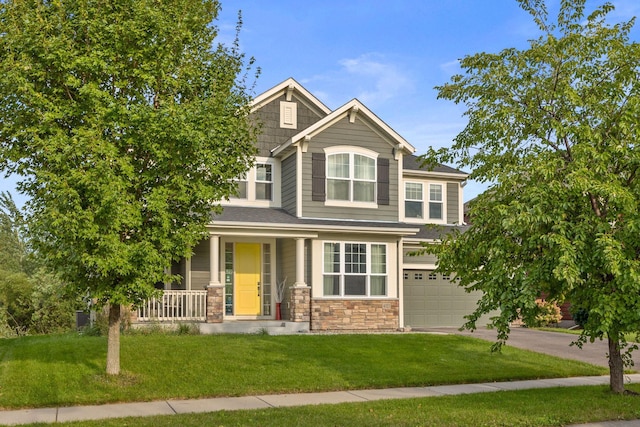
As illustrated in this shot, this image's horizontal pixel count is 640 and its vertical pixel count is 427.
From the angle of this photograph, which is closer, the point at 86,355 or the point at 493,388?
the point at 493,388

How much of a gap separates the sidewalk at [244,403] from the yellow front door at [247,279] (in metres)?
9.82

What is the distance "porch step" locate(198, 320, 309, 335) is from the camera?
18.9 meters

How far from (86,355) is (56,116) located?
556cm

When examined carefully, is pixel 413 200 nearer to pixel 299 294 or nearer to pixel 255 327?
pixel 299 294

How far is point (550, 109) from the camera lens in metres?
10.5

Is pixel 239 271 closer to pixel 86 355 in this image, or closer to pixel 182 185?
pixel 86 355

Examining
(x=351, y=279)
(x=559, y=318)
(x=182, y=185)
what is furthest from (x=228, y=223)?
(x=559, y=318)

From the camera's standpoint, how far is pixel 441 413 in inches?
380

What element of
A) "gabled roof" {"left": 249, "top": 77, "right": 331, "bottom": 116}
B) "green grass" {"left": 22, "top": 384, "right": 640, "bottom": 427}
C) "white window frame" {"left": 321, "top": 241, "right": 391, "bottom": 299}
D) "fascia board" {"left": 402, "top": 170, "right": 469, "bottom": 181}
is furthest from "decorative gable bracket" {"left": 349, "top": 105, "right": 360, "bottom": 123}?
"green grass" {"left": 22, "top": 384, "right": 640, "bottom": 427}

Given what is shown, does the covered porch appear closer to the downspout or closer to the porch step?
the porch step

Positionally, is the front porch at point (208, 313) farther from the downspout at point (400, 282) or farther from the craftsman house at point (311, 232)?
the downspout at point (400, 282)

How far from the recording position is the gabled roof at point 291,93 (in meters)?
22.0

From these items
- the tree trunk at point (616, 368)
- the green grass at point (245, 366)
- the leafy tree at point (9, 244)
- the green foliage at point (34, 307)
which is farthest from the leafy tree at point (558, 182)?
the leafy tree at point (9, 244)

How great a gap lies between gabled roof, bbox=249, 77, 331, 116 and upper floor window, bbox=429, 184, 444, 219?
495cm
